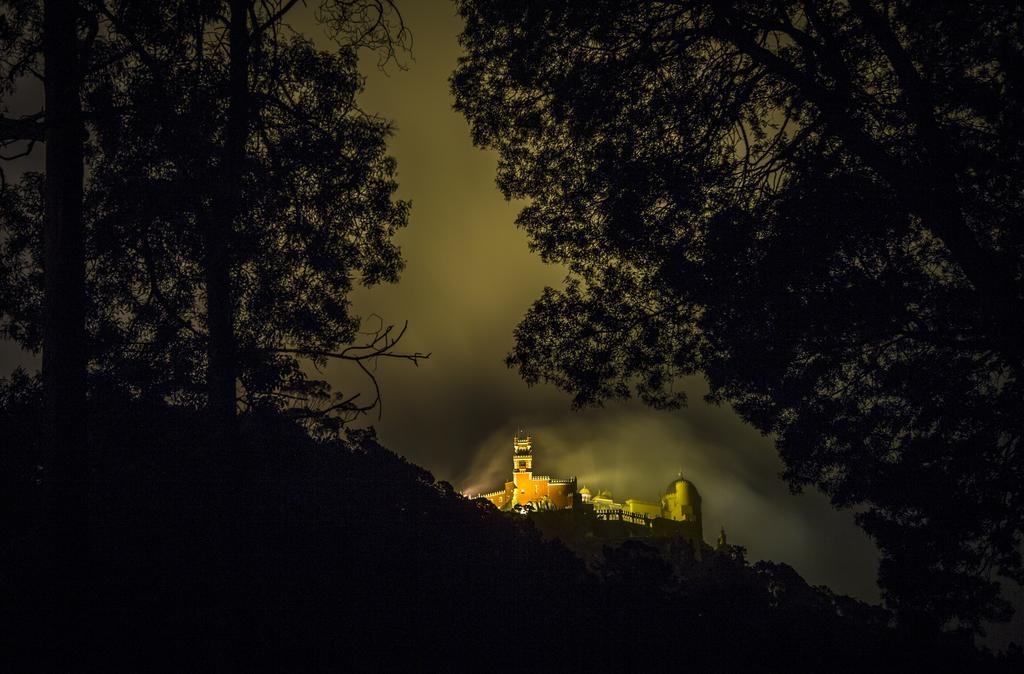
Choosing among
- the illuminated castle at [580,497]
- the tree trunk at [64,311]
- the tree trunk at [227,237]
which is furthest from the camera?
the illuminated castle at [580,497]

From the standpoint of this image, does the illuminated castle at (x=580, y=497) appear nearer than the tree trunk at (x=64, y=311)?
No

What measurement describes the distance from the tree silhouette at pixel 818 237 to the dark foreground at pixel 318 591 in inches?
98.5

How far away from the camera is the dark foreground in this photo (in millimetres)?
5859

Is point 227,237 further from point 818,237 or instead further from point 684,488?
point 684,488

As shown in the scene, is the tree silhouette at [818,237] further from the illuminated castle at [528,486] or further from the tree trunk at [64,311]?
the illuminated castle at [528,486]

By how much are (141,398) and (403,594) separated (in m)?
6.67

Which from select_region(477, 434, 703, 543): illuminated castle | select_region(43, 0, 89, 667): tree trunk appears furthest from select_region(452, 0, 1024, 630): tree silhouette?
select_region(477, 434, 703, 543): illuminated castle

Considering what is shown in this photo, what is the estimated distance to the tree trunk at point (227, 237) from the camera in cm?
1005

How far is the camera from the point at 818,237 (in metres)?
9.21

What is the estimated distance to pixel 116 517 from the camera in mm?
7934

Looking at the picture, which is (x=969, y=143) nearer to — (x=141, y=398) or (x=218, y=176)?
(x=218, y=176)

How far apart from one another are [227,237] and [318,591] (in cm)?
579

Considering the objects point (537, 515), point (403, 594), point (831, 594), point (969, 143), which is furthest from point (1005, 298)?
point (537, 515)

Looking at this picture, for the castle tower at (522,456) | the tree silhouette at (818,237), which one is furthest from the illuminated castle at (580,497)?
the tree silhouette at (818,237)
